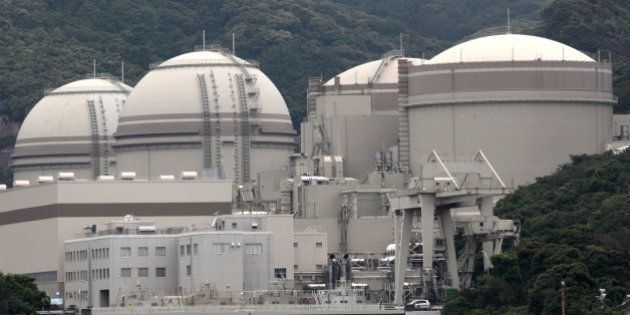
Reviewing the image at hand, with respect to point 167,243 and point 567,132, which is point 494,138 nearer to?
point 567,132

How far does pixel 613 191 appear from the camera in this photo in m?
187

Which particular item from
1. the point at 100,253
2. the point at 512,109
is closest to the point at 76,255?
the point at 100,253

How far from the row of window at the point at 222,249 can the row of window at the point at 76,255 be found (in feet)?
26.7

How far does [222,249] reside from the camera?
180 meters

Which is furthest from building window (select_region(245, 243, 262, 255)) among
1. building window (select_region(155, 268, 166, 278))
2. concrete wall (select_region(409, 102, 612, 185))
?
concrete wall (select_region(409, 102, 612, 185))

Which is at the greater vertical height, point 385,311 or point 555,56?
point 555,56

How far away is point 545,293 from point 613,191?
27.3 m

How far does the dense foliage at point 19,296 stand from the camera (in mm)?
174125

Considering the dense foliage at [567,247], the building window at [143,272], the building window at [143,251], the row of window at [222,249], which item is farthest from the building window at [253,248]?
the dense foliage at [567,247]

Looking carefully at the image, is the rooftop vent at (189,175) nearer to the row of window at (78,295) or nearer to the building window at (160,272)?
the row of window at (78,295)

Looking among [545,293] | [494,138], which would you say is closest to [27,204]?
[494,138]

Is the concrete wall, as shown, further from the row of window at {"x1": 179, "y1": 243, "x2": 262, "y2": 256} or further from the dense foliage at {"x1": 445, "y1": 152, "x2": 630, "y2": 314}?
the row of window at {"x1": 179, "y1": 243, "x2": 262, "y2": 256}

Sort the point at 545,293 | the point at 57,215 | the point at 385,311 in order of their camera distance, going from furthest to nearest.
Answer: the point at 57,215 < the point at 385,311 < the point at 545,293

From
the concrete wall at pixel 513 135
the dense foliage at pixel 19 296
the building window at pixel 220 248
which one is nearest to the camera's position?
the dense foliage at pixel 19 296
